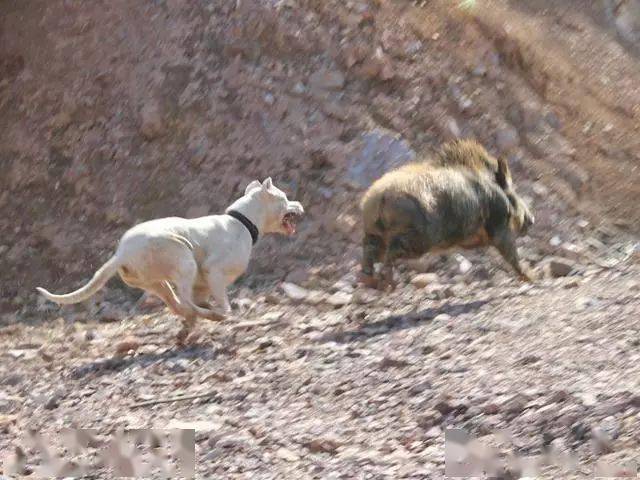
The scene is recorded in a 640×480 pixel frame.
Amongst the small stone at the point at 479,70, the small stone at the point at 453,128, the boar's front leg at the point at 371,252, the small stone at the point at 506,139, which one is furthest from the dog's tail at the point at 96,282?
the small stone at the point at 479,70

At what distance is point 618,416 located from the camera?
5848 mm

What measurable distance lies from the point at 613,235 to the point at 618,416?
24.3 feet

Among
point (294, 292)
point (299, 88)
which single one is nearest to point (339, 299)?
point (294, 292)

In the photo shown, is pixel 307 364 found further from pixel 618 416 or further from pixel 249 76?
pixel 249 76

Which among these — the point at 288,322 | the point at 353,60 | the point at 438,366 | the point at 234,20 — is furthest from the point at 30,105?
the point at 438,366

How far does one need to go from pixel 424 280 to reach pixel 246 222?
1.89 metres

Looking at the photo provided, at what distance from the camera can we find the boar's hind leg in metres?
10.7

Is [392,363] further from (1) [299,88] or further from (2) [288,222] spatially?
(1) [299,88]

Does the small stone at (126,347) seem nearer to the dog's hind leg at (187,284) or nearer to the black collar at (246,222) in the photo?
the dog's hind leg at (187,284)

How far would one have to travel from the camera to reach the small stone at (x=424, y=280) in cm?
1101

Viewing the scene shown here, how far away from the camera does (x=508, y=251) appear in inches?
424

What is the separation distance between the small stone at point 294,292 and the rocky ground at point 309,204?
3 cm

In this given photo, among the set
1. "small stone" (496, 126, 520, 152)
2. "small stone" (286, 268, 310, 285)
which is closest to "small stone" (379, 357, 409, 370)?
"small stone" (286, 268, 310, 285)

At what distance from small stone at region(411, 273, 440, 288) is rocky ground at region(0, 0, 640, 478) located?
0.06 feet
